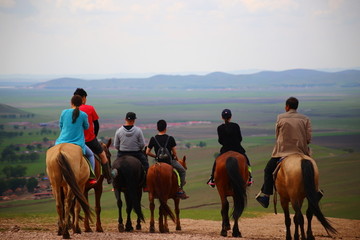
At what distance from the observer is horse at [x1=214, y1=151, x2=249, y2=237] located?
14.5 meters

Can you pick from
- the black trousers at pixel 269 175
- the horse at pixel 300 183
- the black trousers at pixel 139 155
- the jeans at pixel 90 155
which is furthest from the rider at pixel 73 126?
the horse at pixel 300 183

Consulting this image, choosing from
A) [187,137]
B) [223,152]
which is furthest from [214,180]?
[187,137]

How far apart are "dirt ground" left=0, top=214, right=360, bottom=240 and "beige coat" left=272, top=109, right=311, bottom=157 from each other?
2355 millimetres

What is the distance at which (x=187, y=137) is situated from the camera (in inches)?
5625

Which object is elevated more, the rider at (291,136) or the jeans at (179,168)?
the rider at (291,136)

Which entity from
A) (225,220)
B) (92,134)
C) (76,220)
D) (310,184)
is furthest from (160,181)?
(310,184)

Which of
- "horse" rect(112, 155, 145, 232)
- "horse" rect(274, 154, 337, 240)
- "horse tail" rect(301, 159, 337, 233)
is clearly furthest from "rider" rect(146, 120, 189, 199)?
"horse tail" rect(301, 159, 337, 233)

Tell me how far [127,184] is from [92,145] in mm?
1562

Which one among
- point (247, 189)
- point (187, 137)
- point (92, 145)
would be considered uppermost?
point (92, 145)

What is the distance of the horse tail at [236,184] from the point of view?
47.6 ft

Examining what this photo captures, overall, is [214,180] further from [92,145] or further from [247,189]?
[92,145]

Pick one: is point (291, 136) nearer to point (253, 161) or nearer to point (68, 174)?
point (68, 174)

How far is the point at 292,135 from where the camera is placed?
1373 centimetres

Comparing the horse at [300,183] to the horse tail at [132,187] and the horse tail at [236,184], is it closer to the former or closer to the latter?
the horse tail at [236,184]
